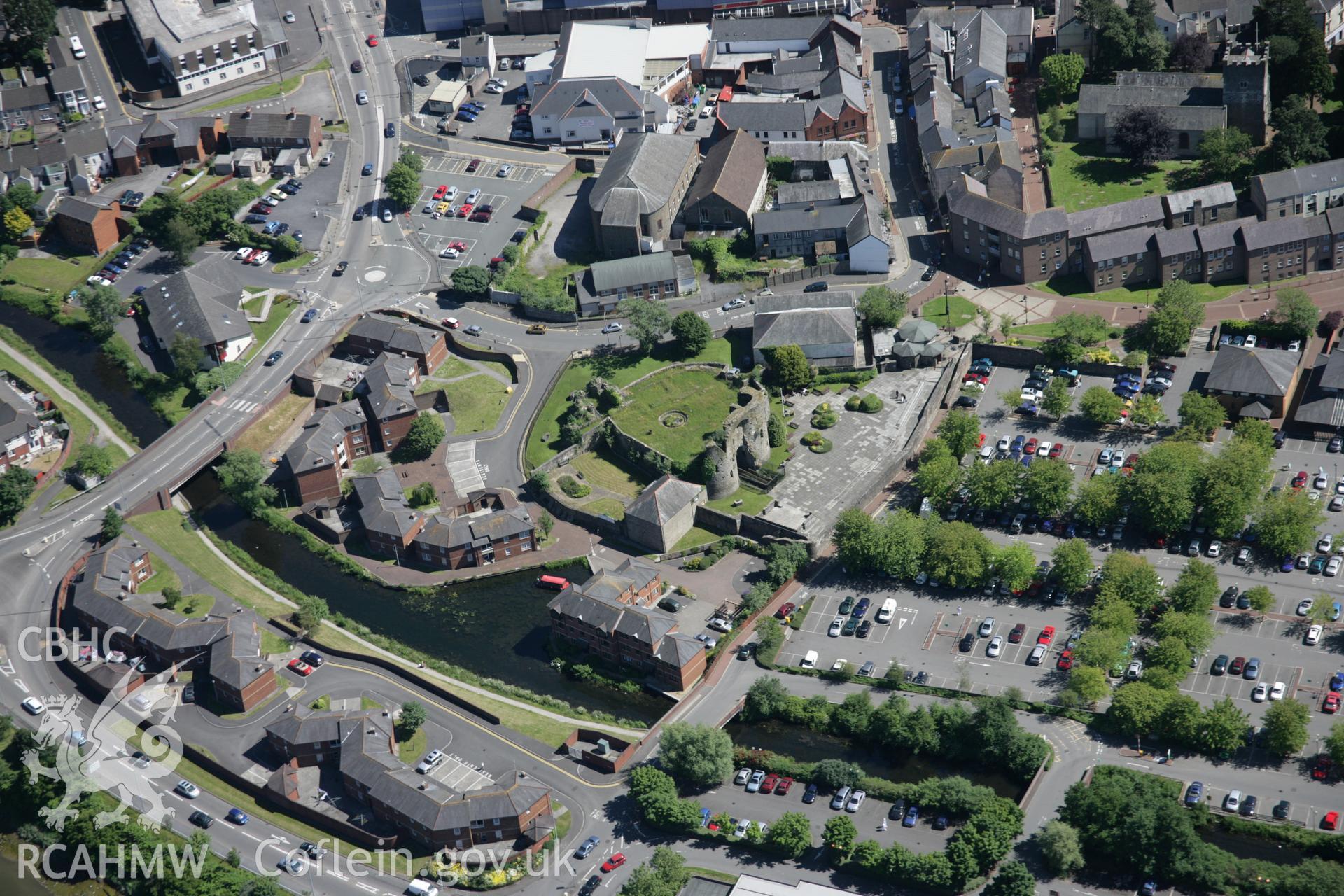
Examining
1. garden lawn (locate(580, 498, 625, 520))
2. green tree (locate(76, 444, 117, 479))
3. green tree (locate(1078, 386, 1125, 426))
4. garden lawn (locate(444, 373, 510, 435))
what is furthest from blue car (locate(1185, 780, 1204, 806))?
green tree (locate(76, 444, 117, 479))

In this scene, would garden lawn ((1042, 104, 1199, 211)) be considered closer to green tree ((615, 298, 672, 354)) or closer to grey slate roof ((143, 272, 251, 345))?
green tree ((615, 298, 672, 354))

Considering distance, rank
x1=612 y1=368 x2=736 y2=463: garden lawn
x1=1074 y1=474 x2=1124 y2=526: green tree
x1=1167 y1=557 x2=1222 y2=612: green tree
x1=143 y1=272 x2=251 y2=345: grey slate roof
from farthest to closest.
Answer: x1=143 y1=272 x2=251 y2=345: grey slate roof, x1=612 y1=368 x2=736 y2=463: garden lawn, x1=1074 y1=474 x2=1124 y2=526: green tree, x1=1167 y1=557 x2=1222 y2=612: green tree

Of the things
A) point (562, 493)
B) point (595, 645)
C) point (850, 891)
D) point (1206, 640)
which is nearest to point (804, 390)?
point (562, 493)

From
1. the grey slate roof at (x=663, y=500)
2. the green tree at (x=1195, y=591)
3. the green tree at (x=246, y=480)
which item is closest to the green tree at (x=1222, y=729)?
the green tree at (x=1195, y=591)

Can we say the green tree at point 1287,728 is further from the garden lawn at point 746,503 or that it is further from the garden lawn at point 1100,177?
the garden lawn at point 1100,177

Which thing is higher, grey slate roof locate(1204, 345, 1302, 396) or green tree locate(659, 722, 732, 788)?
grey slate roof locate(1204, 345, 1302, 396)

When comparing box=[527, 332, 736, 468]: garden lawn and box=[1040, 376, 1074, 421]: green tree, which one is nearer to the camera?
box=[1040, 376, 1074, 421]: green tree

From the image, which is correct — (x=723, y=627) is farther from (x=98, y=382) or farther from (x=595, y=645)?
(x=98, y=382)
